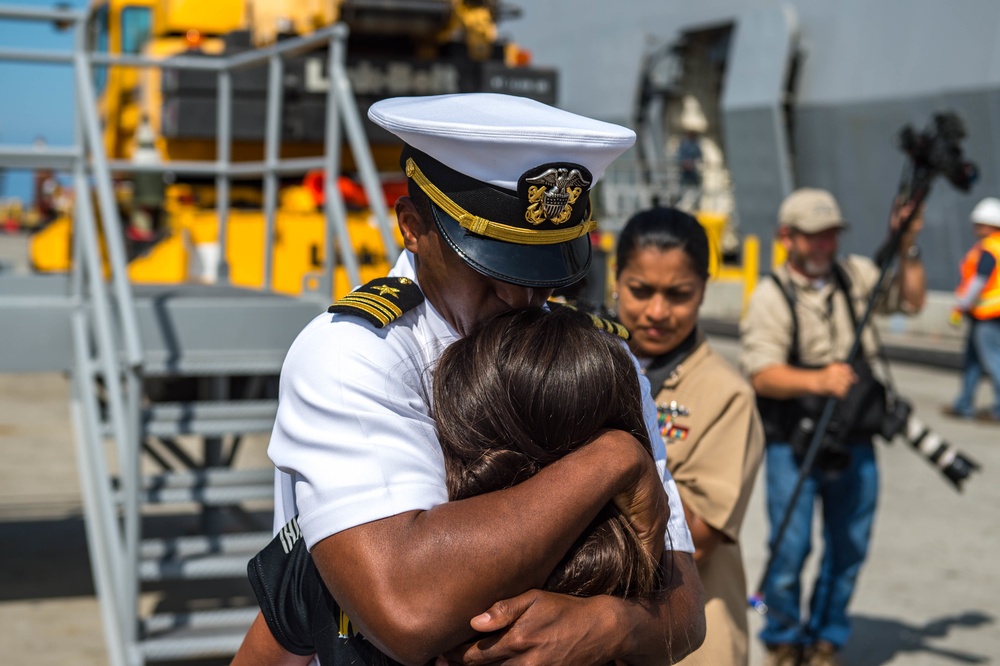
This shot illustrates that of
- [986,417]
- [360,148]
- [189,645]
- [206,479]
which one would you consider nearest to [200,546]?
[206,479]

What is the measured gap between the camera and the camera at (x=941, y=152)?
14.4 ft

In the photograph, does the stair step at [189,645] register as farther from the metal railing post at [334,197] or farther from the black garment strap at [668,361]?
the black garment strap at [668,361]

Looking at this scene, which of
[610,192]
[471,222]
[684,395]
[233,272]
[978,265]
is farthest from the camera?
[610,192]

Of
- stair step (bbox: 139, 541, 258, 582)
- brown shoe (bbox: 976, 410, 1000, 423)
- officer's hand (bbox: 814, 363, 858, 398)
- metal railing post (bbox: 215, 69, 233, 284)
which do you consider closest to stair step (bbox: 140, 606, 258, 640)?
stair step (bbox: 139, 541, 258, 582)

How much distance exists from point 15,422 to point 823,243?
26.6 feet

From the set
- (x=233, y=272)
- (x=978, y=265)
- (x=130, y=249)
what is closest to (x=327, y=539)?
(x=233, y=272)

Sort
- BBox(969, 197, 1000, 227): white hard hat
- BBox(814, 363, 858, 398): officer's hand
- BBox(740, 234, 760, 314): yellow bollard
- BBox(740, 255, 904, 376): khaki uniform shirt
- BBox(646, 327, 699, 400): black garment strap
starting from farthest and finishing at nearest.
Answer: BBox(740, 234, 760, 314): yellow bollard → BBox(969, 197, 1000, 227): white hard hat → BBox(740, 255, 904, 376): khaki uniform shirt → BBox(814, 363, 858, 398): officer's hand → BBox(646, 327, 699, 400): black garment strap

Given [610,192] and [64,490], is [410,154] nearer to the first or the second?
[64,490]

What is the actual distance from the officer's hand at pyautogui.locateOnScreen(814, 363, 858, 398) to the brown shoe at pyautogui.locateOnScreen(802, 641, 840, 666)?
1.04 metres

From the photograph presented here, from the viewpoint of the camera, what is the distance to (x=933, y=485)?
25.8ft

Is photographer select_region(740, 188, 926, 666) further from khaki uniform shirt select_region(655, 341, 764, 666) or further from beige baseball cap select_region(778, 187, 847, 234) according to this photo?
khaki uniform shirt select_region(655, 341, 764, 666)

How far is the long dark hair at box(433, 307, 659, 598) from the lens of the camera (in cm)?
140

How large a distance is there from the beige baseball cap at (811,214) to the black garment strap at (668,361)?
1.77 m

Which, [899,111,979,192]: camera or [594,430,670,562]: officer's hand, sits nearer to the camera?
[594,430,670,562]: officer's hand
